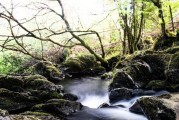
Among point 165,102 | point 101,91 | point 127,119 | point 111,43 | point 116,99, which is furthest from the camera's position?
point 111,43

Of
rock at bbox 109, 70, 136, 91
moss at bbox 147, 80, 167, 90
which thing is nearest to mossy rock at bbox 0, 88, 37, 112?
rock at bbox 109, 70, 136, 91

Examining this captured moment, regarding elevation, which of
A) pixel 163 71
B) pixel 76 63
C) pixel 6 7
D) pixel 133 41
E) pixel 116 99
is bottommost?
pixel 116 99

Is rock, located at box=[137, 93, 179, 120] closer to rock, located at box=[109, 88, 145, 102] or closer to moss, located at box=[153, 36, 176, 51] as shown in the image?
rock, located at box=[109, 88, 145, 102]

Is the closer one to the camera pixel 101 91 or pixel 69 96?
pixel 69 96

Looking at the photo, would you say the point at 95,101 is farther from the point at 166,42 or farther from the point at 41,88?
the point at 166,42

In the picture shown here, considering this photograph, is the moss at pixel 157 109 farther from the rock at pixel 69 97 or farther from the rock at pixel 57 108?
the rock at pixel 69 97

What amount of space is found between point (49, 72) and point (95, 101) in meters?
4.10

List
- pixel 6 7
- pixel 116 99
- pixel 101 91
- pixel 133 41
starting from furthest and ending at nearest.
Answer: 1. pixel 133 41
2. pixel 6 7
3. pixel 101 91
4. pixel 116 99

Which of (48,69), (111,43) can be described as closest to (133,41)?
(111,43)

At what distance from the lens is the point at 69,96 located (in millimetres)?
8938

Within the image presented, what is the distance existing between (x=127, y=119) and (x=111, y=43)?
30.1ft

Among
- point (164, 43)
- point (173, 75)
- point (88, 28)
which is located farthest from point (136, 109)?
point (88, 28)

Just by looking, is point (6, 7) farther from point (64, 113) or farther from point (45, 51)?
point (64, 113)

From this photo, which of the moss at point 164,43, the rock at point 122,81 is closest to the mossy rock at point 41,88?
the rock at point 122,81
